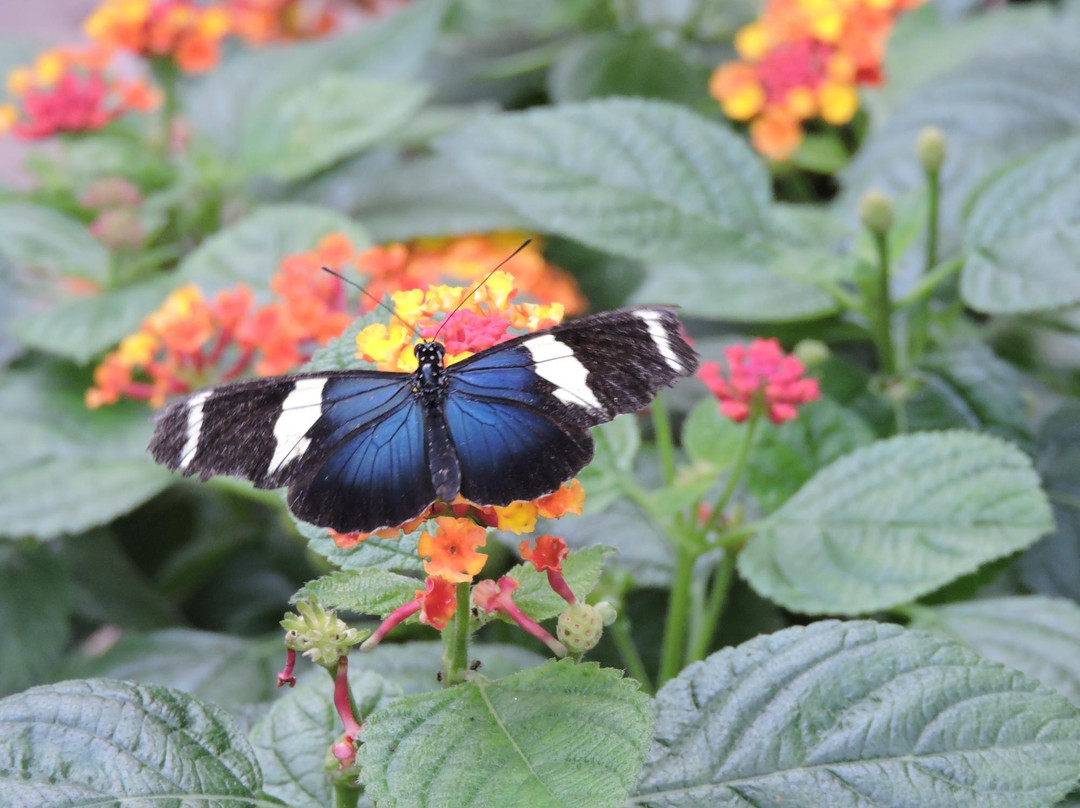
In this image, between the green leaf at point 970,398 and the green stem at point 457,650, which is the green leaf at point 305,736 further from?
the green leaf at point 970,398

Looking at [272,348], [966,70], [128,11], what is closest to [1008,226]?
[966,70]

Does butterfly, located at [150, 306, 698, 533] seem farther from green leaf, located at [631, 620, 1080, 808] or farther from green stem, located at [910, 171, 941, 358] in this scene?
green stem, located at [910, 171, 941, 358]

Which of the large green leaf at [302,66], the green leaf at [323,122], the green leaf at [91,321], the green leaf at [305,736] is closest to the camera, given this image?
the green leaf at [305,736]

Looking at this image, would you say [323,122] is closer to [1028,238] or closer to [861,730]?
[1028,238]

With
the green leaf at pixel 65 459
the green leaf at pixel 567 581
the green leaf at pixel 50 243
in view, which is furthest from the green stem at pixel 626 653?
the green leaf at pixel 50 243

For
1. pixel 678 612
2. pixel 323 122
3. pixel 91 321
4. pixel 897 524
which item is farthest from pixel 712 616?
pixel 323 122

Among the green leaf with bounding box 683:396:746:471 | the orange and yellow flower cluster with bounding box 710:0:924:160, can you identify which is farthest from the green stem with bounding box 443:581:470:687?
the orange and yellow flower cluster with bounding box 710:0:924:160
